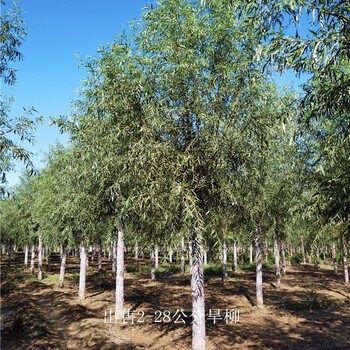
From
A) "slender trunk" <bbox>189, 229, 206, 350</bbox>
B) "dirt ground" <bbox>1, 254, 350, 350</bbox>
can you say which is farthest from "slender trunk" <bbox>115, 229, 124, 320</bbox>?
"slender trunk" <bbox>189, 229, 206, 350</bbox>

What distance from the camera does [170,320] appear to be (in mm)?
16875

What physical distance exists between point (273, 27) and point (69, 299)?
23.4m

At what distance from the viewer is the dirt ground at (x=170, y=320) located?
1378 cm

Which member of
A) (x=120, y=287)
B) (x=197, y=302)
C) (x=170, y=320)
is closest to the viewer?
(x=197, y=302)

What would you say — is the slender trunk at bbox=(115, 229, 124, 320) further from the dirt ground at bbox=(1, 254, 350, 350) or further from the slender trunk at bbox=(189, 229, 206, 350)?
the slender trunk at bbox=(189, 229, 206, 350)

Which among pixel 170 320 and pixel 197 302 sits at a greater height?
pixel 197 302

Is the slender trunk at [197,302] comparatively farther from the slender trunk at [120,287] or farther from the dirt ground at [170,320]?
the slender trunk at [120,287]

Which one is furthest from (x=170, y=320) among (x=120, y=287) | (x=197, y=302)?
(x=197, y=302)

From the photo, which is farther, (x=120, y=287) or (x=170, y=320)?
(x=120, y=287)

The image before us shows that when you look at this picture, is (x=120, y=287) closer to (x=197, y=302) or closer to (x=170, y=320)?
(x=170, y=320)

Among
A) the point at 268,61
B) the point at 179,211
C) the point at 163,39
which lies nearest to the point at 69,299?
the point at 179,211

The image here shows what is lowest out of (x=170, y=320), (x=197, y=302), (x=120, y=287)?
(x=170, y=320)

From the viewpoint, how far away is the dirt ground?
13781 millimetres

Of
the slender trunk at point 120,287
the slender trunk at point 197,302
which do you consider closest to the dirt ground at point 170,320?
the slender trunk at point 120,287
